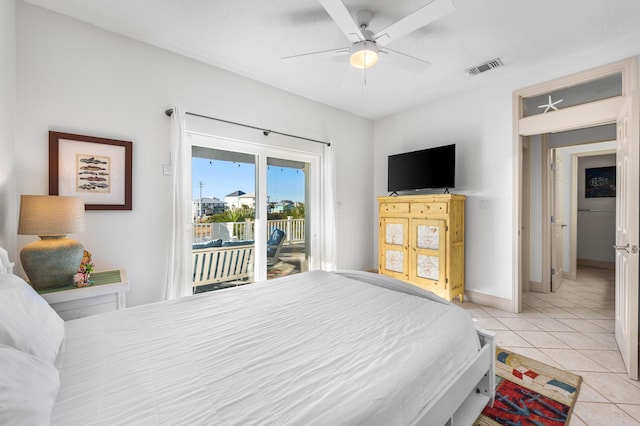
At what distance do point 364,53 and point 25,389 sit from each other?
2450 millimetres

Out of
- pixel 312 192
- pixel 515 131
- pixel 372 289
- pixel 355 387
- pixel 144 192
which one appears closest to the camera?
pixel 355 387

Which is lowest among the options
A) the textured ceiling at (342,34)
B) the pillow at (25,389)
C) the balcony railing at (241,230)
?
the pillow at (25,389)

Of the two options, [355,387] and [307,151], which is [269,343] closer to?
[355,387]

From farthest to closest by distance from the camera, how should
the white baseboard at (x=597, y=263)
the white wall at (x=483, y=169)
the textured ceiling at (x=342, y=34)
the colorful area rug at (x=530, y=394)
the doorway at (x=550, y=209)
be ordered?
the white baseboard at (x=597, y=263), the doorway at (x=550, y=209), the white wall at (x=483, y=169), the textured ceiling at (x=342, y=34), the colorful area rug at (x=530, y=394)

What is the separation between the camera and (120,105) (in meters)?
2.40

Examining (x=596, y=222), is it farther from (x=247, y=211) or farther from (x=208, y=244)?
(x=208, y=244)

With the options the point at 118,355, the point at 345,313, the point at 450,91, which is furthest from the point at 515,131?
the point at 118,355

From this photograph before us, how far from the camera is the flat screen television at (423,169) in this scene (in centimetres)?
348

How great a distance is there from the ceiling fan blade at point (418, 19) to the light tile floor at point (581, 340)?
8.17 ft

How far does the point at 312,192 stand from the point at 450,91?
223cm

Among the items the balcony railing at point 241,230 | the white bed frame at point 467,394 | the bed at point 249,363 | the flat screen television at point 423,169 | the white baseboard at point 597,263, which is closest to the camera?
the bed at point 249,363

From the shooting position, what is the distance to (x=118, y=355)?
43.4 inches

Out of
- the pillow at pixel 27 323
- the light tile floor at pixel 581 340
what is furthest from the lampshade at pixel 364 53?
the light tile floor at pixel 581 340

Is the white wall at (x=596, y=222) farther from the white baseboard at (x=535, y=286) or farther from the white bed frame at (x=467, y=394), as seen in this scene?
the white bed frame at (x=467, y=394)
